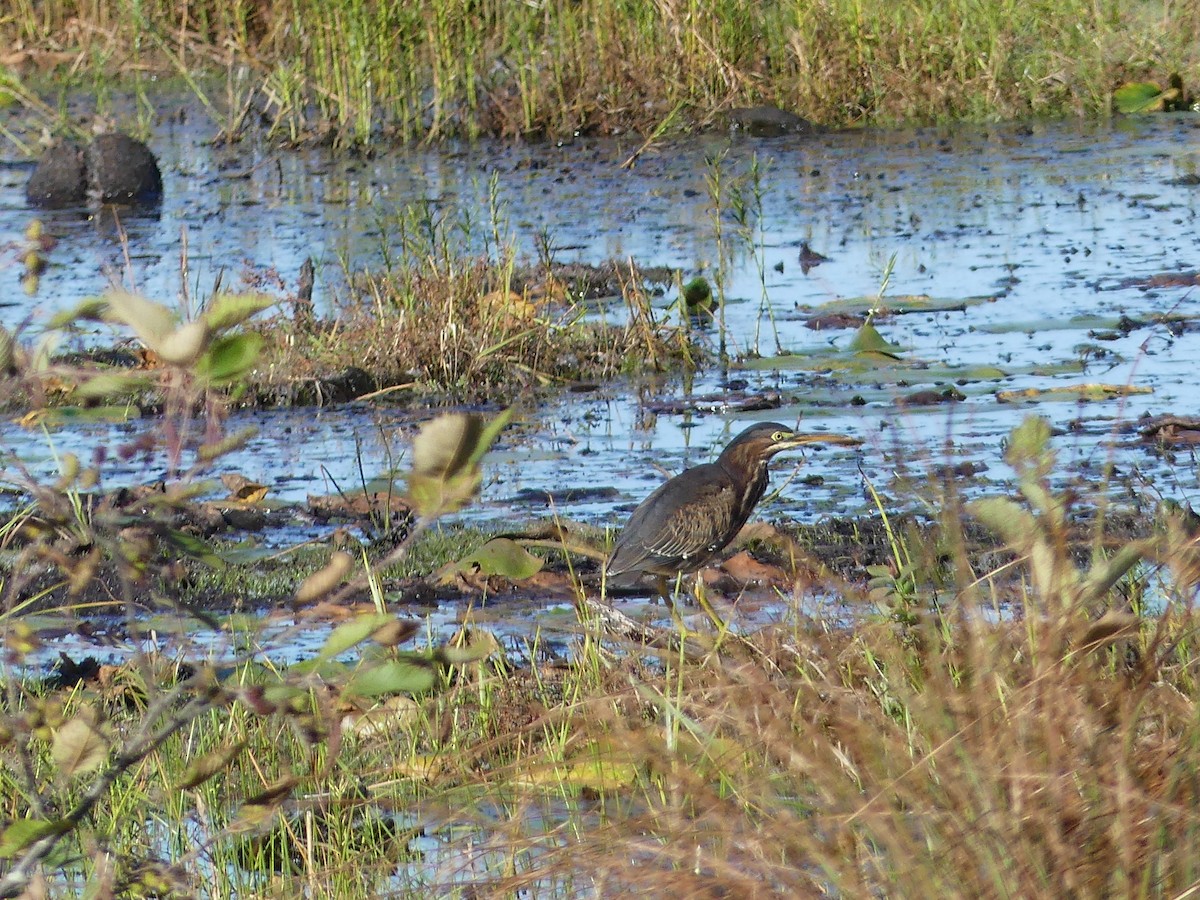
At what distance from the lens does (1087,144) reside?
1510 cm

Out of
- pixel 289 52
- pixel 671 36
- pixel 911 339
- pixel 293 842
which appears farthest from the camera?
pixel 289 52

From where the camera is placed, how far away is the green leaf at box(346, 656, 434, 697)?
230 centimetres

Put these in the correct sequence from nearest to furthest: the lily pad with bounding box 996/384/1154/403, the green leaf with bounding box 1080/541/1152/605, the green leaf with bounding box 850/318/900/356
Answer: the green leaf with bounding box 1080/541/1152/605, the lily pad with bounding box 996/384/1154/403, the green leaf with bounding box 850/318/900/356

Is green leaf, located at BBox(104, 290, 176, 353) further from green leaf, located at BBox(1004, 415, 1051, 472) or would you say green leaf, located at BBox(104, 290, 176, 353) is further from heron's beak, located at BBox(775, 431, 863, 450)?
heron's beak, located at BBox(775, 431, 863, 450)

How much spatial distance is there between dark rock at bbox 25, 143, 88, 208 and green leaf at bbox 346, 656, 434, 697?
13.4m

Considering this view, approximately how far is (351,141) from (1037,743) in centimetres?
1419

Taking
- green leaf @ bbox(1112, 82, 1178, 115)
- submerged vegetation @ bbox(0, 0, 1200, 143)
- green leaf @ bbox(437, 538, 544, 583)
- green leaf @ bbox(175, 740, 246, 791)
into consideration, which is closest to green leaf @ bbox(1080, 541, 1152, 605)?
green leaf @ bbox(175, 740, 246, 791)

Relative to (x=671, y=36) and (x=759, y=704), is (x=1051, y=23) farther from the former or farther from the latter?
(x=759, y=704)

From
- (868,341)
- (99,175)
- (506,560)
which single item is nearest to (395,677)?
(506,560)

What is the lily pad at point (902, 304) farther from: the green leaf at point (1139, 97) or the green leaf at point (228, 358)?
the green leaf at point (228, 358)

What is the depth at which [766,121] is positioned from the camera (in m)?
16.2

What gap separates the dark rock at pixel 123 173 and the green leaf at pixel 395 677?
13.1m

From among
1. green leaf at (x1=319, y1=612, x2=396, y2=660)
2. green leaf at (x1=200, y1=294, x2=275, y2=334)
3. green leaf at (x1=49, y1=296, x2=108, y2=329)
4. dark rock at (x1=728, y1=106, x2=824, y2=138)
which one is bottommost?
dark rock at (x1=728, y1=106, x2=824, y2=138)

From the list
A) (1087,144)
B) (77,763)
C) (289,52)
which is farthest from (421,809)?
(289,52)
